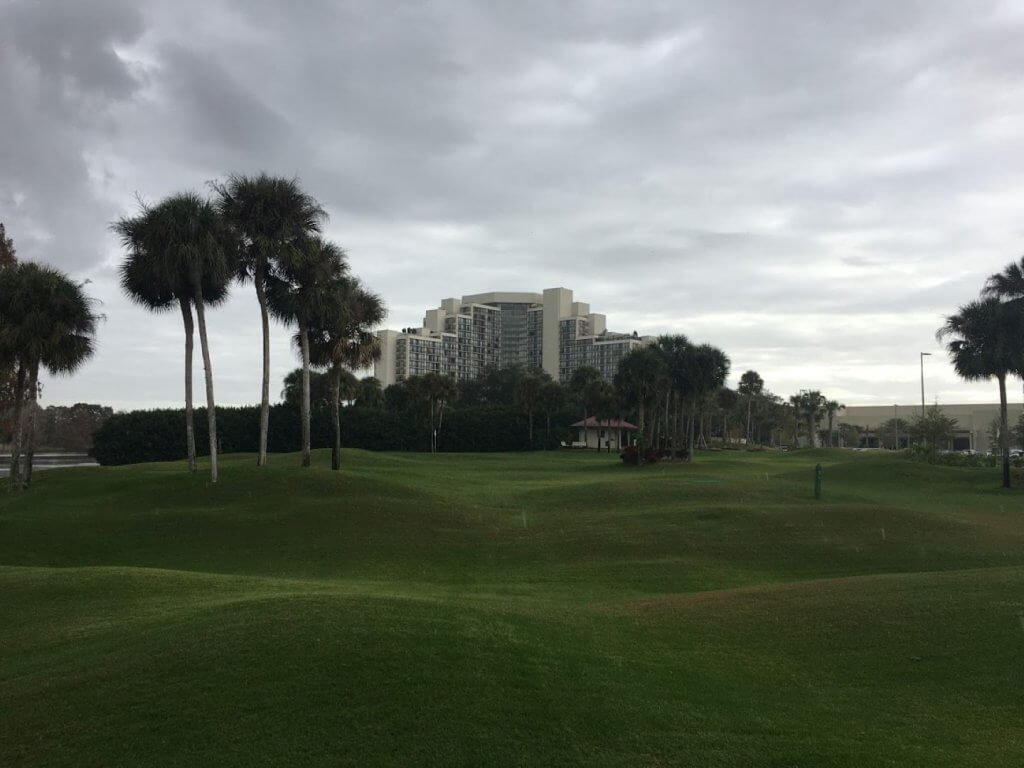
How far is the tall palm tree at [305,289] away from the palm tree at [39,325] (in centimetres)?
915

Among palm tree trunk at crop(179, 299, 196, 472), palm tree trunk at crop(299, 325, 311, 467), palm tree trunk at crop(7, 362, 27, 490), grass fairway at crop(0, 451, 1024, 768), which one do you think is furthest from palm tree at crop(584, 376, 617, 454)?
grass fairway at crop(0, 451, 1024, 768)

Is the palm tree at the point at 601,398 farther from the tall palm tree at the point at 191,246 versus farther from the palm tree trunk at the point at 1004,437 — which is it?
the tall palm tree at the point at 191,246

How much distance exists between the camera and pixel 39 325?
37.0m

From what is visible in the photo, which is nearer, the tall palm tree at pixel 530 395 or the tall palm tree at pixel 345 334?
the tall palm tree at pixel 345 334

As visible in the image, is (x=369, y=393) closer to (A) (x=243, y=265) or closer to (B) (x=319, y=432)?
(B) (x=319, y=432)

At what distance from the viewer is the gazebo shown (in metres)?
96.7

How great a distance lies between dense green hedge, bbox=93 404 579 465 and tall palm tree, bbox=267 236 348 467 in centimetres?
3573

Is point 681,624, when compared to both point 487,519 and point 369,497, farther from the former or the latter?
point 369,497

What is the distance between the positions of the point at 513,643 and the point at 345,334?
32025 millimetres

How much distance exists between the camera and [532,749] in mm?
7383

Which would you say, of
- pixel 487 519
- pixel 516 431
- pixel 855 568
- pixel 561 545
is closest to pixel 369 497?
pixel 487 519

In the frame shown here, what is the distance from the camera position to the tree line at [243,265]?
33.0 metres

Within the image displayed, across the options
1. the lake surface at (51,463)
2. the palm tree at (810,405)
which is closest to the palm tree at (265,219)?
the lake surface at (51,463)

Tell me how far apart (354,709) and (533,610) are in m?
6.18
